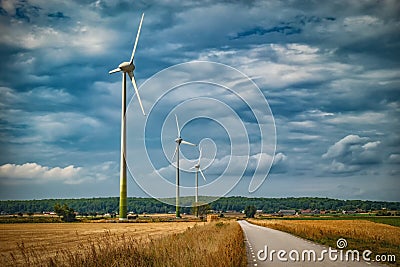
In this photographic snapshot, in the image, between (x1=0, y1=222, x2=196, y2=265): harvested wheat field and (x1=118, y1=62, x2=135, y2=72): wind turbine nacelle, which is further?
(x1=118, y1=62, x2=135, y2=72): wind turbine nacelle

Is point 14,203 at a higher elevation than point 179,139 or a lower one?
lower

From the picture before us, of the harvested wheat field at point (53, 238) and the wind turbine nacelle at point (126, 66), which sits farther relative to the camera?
the wind turbine nacelle at point (126, 66)

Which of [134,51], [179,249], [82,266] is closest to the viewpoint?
[82,266]

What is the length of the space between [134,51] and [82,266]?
78.2m

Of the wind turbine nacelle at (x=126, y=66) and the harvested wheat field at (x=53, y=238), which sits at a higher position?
the wind turbine nacelle at (x=126, y=66)

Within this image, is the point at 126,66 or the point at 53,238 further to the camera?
the point at 126,66

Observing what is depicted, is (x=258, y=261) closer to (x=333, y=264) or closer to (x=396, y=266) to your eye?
(x=333, y=264)

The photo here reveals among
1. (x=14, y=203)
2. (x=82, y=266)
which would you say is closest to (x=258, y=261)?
(x=82, y=266)

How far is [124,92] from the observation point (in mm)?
93188

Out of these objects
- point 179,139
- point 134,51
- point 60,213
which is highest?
point 134,51

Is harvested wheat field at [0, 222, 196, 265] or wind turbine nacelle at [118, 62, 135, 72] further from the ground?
wind turbine nacelle at [118, 62, 135, 72]

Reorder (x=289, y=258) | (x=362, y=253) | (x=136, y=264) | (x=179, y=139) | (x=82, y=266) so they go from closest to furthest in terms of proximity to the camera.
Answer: (x=82, y=266), (x=136, y=264), (x=289, y=258), (x=362, y=253), (x=179, y=139)

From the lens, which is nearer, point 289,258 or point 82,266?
point 82,266

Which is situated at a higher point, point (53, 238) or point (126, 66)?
point (126, 66)
